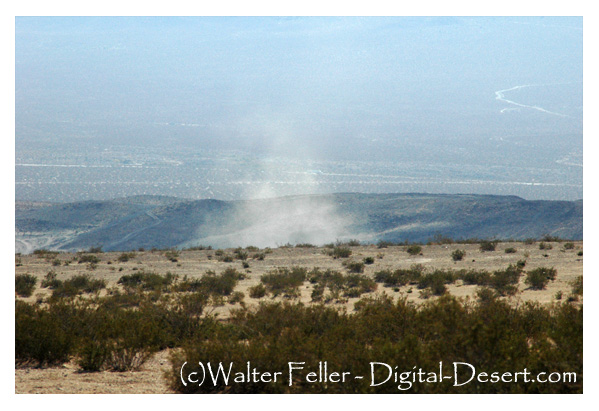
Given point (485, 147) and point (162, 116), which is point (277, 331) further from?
point (162, 116)

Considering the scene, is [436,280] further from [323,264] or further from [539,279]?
[323,264]

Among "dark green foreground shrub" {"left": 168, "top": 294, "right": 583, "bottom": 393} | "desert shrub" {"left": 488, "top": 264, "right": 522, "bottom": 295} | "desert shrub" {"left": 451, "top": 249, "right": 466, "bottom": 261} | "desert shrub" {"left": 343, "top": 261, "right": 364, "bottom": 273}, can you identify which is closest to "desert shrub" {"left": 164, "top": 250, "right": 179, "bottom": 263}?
"desert shrub" {"left": 343, "top": 261, "right": 364, "bottom": 273}

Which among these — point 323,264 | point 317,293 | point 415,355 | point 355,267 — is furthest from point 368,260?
point 415,355

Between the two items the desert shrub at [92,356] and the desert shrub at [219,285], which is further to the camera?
the desert shrub at [219,285]

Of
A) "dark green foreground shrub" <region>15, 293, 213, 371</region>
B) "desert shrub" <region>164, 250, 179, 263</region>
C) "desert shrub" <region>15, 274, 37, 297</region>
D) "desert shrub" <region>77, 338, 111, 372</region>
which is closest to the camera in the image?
"desert shrub" <region>77, 338, 111, 372</region>

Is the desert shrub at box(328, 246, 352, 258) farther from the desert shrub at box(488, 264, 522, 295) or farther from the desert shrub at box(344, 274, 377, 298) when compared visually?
the desert shrub at box(488, 264, 522, 295)

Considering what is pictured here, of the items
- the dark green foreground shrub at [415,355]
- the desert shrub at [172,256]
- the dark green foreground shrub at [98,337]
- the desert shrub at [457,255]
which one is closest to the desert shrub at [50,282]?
the desert shrub at [172,256]

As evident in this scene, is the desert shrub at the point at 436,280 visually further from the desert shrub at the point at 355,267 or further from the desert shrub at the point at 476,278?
the desert shrub at the point at 355,267
